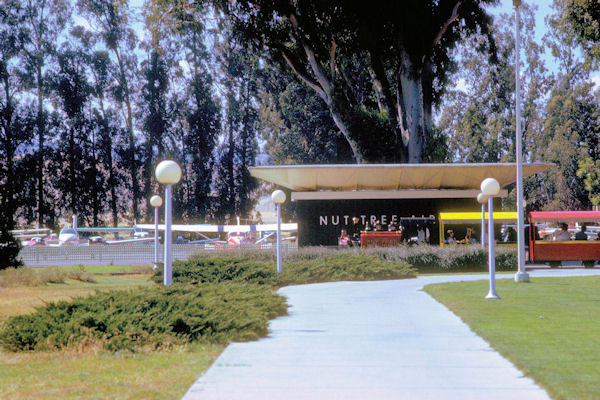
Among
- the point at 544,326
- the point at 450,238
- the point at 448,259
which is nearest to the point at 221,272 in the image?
the point at 544,326

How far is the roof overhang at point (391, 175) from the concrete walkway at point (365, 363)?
20288mm

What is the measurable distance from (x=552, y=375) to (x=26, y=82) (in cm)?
5941

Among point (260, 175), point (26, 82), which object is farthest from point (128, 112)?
point (260, 175)

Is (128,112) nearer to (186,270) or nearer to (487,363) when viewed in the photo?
(186,270)

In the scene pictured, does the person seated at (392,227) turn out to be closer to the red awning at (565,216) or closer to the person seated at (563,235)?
the red awning at (565,216)

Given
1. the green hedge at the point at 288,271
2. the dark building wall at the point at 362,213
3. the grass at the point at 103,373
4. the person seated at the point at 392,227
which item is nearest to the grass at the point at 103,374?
the grass at the point at 103,373

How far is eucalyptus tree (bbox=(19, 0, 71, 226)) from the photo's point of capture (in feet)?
194

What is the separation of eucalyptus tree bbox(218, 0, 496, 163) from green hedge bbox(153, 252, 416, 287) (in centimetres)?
1316

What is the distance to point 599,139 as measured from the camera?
6375 centimetres

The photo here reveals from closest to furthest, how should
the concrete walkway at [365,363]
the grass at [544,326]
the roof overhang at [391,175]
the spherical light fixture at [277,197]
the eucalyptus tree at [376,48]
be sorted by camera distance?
the concrete walkway at [365,363] < the grass at [544,326] < the spherical light fixture at [277,197] < the roof overhang at [391,175] < the eucalyptus tree at [376,48]

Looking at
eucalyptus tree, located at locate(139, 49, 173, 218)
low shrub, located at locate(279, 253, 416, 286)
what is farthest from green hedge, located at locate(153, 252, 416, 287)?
eucalyptus tree, located at locate(139, 49, 173, 218)

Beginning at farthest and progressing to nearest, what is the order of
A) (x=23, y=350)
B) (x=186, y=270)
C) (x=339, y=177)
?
(x=339, y=177), (x=186, y=270), (x=23, y=350)

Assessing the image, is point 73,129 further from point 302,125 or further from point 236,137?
point 302,125

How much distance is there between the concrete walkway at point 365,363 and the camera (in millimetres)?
6559
